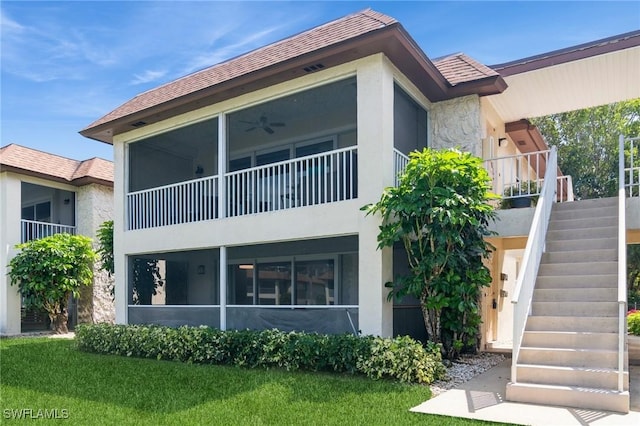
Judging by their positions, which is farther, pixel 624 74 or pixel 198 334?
pixel 624 74

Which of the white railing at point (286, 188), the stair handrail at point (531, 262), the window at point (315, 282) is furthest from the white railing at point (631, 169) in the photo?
the window at point (315, 282)

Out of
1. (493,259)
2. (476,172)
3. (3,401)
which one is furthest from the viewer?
(493,259)

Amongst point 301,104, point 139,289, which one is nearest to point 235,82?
point 301,104

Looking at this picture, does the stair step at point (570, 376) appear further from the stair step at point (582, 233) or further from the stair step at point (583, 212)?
the stair step at point (583, 212)

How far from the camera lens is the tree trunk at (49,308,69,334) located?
15.8m

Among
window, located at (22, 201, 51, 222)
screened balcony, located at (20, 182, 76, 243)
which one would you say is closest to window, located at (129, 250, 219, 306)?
screened balcony, located at (20, 182, 76, 243)

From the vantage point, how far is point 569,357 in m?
6.62

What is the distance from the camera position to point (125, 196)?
12.9m

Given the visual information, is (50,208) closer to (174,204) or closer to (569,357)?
(174,204)

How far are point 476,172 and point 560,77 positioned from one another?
4.30 m

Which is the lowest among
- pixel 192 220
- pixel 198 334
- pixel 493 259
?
pixel 198 334

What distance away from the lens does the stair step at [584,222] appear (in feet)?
29.1

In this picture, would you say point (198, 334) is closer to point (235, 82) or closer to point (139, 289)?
point (139, 289)

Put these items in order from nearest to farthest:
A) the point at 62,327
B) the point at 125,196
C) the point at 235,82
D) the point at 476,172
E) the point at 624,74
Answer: the point at 476,172 < the point at 235,82 < the point at 624,74 < the point at 125,196 < the point at 62,327
